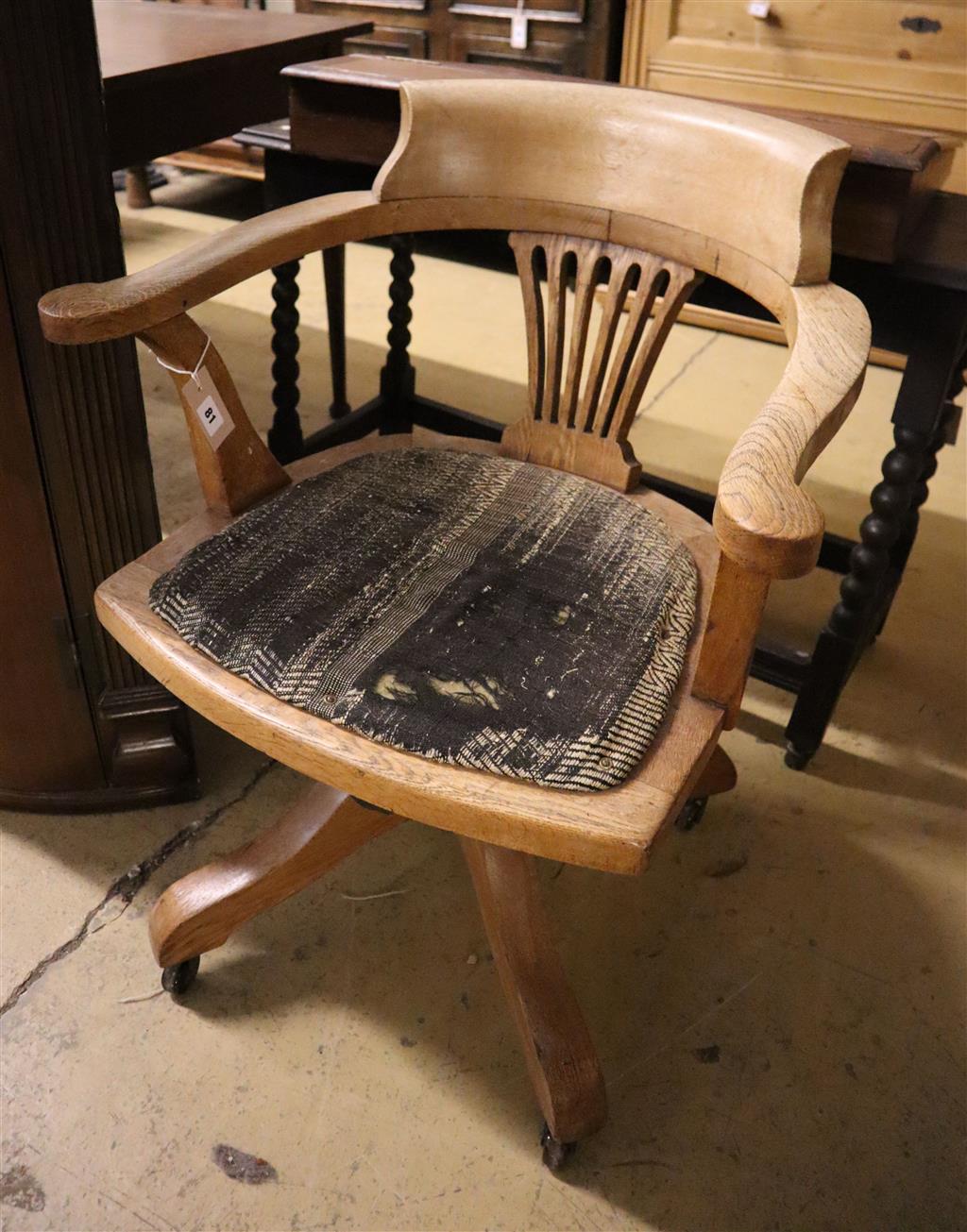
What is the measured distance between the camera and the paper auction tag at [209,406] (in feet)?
2.99

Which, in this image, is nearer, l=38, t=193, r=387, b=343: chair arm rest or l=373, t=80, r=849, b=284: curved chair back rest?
l=38, t=193, r=387, b=343: chair arm rest

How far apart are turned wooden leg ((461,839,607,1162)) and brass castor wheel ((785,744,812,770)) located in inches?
23.2

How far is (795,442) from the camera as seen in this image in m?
0.71

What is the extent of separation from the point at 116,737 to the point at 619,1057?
699 millimetres

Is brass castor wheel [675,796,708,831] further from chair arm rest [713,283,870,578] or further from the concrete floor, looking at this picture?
chair arm rest [713,283,870,578]

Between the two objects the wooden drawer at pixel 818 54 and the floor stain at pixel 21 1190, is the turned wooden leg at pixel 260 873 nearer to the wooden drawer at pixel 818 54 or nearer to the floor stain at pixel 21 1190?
the floor stain at pixel 21 1190

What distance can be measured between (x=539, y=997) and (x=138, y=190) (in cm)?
320

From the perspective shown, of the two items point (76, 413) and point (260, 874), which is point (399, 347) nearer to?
point (76, 413)

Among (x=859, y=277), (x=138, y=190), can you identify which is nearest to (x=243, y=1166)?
(x=859, y=277)

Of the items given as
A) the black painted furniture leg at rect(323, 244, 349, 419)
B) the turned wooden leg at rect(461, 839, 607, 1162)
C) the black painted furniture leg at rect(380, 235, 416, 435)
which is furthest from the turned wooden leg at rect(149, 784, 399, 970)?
the black painted furniture leg at rect(323, 244, 349, 419)

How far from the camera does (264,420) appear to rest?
7.42 ft

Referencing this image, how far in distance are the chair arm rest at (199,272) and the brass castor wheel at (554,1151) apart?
0.82 meters

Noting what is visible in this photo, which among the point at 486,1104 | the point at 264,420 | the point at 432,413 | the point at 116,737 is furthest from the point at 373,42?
the point at 486,1104

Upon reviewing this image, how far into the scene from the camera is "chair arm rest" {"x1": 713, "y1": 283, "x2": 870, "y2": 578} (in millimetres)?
629
